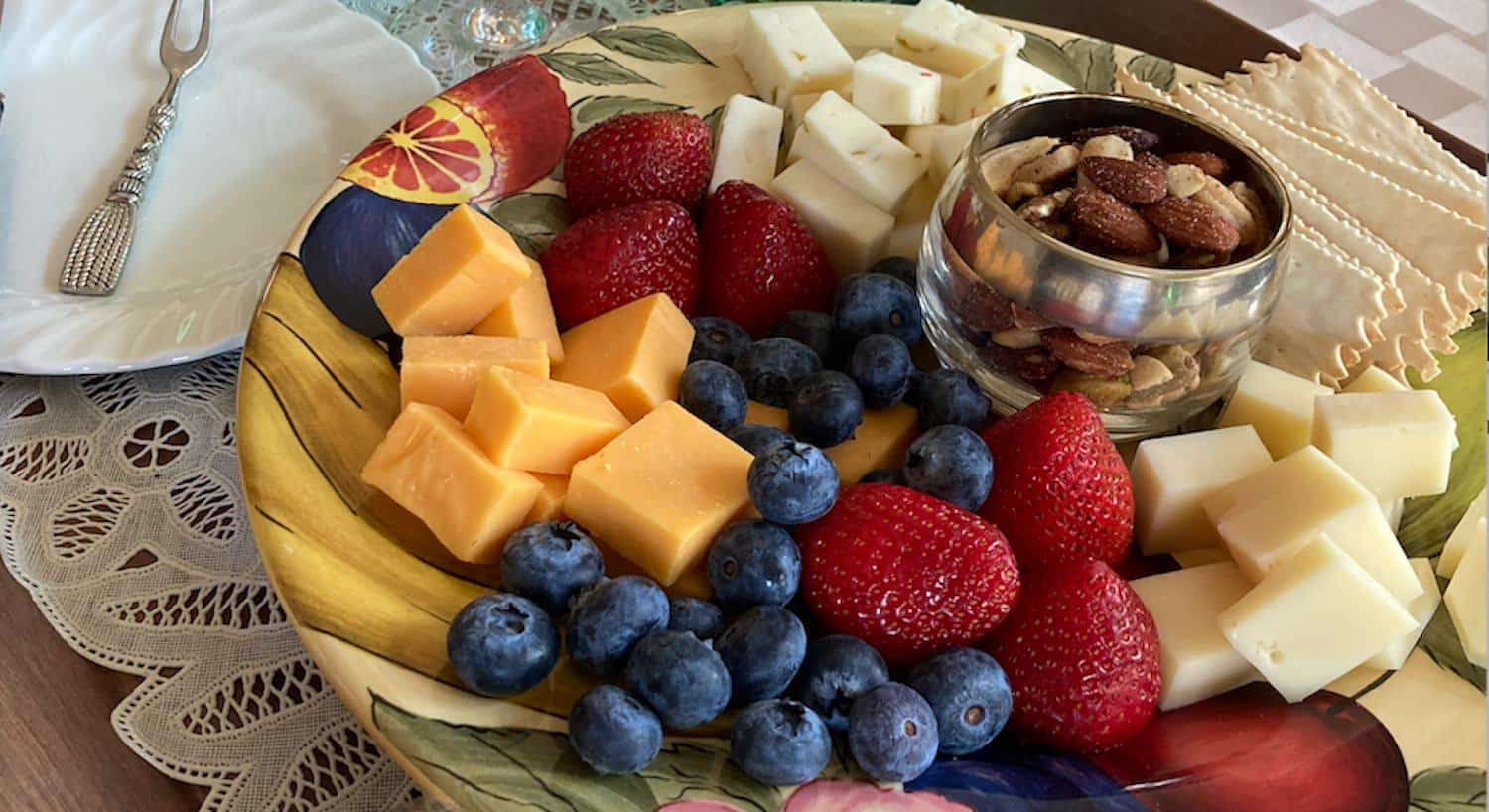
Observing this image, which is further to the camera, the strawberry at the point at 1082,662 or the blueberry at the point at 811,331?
the blueberry at the point at 811,331

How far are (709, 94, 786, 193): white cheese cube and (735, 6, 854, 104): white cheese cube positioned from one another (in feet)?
0.19

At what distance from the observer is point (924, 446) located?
2.84ft

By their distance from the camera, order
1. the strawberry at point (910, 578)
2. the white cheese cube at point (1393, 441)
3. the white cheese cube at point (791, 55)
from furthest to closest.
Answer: the white cheese cube at point (791, 55), the white cheese cube at point (1393, 441), the strawberry at point (910, 578)

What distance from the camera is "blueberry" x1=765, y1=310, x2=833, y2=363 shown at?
1.01 meters

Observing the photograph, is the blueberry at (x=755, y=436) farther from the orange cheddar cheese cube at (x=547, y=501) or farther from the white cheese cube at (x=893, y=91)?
the white cheese cube at (x=893, y=91)

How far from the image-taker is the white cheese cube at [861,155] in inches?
43.5

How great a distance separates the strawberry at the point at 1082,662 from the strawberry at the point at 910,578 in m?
0.02

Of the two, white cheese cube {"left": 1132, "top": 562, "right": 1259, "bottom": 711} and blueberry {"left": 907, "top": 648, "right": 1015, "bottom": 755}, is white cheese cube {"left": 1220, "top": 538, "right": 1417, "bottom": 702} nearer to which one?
white cheese cube {"left": 1132, "top": 562, "right": 1259, "bottom": 711}

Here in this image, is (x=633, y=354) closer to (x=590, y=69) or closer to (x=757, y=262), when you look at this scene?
(x=757, y=262)

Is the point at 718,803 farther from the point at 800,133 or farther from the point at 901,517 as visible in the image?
the point at 800,133

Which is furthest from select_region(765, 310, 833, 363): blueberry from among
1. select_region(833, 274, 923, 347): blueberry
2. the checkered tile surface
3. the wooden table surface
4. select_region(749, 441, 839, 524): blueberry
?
the checkered tile surface

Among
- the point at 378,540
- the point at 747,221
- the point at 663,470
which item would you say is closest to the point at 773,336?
the point at 747,221

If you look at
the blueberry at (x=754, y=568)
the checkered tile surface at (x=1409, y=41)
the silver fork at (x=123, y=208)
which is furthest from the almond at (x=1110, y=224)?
the checkered tile surface at (x=1409, y=41)

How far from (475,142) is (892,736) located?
0.71m
